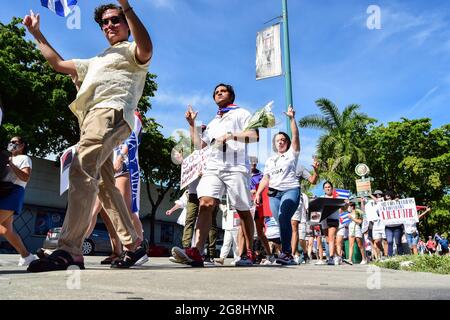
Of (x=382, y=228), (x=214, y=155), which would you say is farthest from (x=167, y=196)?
(x=214, y=155)

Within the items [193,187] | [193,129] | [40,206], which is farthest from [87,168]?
[40,206]

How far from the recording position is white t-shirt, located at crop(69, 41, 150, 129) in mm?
3473

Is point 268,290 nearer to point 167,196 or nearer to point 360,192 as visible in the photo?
point 360,192

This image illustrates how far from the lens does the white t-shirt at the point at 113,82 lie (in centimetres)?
347

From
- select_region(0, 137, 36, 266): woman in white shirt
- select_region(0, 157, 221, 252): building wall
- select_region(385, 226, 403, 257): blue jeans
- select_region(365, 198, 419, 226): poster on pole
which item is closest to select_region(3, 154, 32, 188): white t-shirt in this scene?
select_region(0, 137, 36, 266): woman in white shirt

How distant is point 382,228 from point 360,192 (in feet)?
13.8

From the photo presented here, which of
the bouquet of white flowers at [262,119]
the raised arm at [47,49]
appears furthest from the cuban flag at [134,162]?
the raised arm at [47,49]

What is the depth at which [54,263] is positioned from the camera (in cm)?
323

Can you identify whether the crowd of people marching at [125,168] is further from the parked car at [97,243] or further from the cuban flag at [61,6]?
the parked car at [97,243]

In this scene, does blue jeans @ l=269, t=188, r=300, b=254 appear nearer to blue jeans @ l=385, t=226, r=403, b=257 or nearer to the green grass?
the green grass

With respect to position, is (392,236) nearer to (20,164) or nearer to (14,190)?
(20,164)

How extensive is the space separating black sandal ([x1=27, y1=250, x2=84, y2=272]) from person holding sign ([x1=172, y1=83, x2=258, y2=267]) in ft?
4.89
